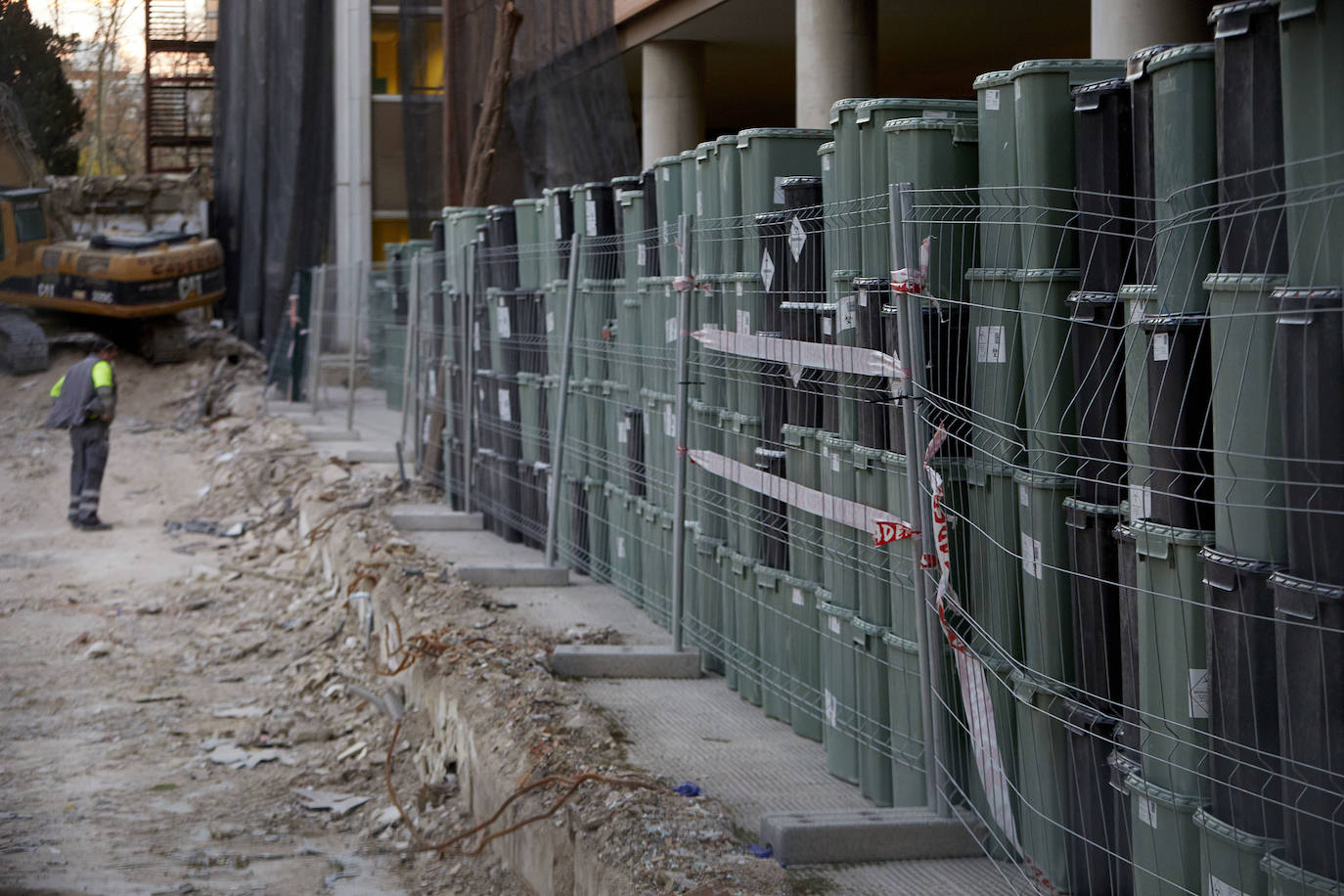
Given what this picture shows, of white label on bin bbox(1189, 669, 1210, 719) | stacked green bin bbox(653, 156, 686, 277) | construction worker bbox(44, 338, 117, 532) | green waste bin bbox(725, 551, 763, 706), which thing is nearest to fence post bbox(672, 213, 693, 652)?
stacked green bin bbox(653, 156, 686, 277)

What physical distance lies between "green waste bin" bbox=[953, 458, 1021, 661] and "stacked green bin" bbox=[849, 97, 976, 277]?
0.80 meters

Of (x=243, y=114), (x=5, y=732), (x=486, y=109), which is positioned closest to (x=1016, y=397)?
(x=5, y=732)

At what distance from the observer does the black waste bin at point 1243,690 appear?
2.95 m

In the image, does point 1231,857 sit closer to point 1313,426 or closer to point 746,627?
point 1313,426

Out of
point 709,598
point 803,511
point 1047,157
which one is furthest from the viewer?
point 709,598

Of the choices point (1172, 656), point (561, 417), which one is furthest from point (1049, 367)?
point (561, 417)

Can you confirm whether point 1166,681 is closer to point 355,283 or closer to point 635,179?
point 635,179

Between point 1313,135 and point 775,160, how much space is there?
3050 mm

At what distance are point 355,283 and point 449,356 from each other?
6.34 metres

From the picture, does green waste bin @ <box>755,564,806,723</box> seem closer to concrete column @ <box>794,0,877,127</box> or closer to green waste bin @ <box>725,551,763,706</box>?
green waste bin @ <box>725,551,763,706</box>

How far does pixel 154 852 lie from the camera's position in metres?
5.95

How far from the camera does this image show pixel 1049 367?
148 inches

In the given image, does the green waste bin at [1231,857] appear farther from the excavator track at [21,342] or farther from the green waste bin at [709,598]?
the green waste bin at [709,598]

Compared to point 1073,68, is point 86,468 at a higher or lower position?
lower
